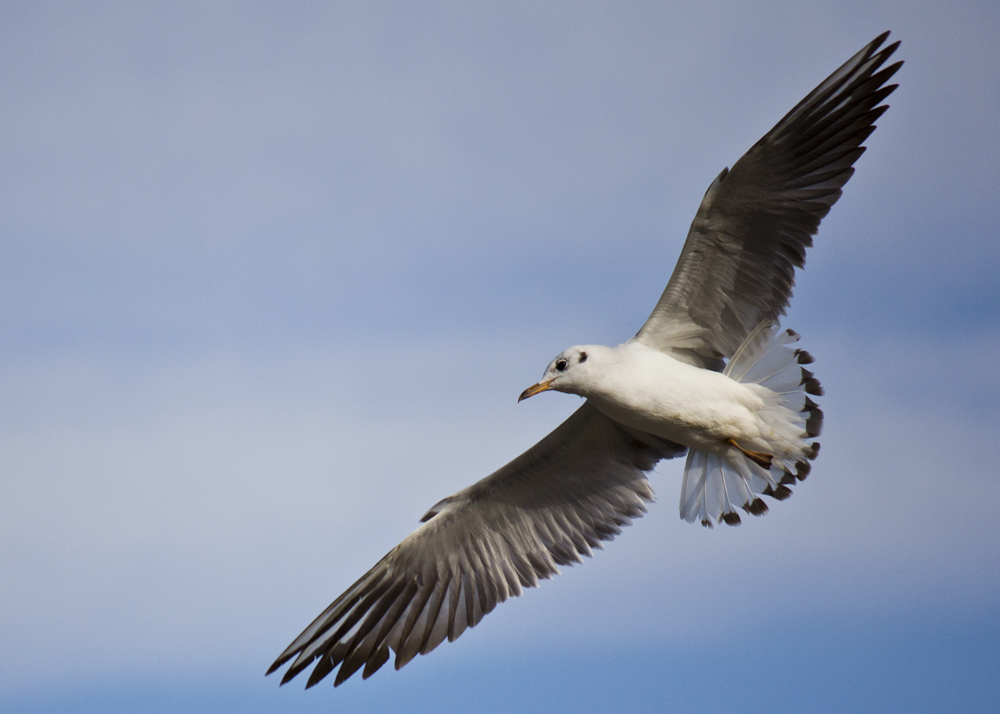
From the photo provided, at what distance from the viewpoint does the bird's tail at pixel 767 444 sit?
588 centimetres

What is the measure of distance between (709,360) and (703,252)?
71 cm

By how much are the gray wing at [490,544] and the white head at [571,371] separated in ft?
1.94

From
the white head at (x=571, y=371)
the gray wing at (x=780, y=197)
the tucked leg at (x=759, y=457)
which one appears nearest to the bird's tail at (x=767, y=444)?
the tucked leg at (x=759, y=457)

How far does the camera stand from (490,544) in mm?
6688

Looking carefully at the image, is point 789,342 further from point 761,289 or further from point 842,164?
point 842,164

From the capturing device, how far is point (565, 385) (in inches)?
228

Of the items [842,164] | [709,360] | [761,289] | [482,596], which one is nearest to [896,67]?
[842,164]

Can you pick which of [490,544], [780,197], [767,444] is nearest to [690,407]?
[767,444]

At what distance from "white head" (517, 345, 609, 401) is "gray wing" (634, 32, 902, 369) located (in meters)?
0.59

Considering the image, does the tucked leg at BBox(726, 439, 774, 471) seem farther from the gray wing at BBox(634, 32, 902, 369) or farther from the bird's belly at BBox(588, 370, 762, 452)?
the gray wing at BBox(634, 32, 902, 369)

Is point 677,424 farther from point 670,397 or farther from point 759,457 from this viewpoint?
point 759,457

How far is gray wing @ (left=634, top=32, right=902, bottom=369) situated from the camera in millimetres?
5691

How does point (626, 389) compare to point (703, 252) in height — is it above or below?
below

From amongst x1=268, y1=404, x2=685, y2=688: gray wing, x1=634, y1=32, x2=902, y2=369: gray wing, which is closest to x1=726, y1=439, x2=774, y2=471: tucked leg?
x1=268, y1=404, x2=685, y2=688: gray wing
